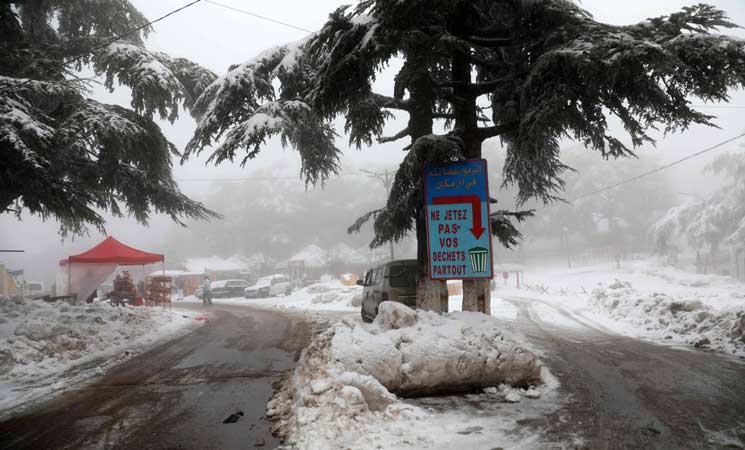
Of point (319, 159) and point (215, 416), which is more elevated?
point (319, 159)

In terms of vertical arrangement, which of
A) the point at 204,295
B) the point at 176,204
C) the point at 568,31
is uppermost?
the point at 568,31

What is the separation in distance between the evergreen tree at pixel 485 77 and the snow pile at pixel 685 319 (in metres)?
4.25

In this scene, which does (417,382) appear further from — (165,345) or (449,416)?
(165,345)

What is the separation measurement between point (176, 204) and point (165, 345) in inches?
233

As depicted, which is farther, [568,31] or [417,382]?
[568,31]

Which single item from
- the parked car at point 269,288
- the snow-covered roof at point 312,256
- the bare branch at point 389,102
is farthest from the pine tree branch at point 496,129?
the snow-covered roof at point 312,256

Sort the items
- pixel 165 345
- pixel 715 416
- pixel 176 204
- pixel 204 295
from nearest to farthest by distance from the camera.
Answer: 1. pixel 715 416
2. pixel 165 345
3. pixel 176 204
4. pixel 204 295

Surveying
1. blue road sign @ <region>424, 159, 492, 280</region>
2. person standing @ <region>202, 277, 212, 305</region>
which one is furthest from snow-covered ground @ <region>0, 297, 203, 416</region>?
person standing @ <region>202, 277, 212, 305</region>

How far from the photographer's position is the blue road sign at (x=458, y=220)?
6.69 meters

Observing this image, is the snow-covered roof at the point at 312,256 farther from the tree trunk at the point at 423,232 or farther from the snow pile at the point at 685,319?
the tree trunk at the point at 423,232

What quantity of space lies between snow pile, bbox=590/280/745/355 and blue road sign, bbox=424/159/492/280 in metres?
5.01

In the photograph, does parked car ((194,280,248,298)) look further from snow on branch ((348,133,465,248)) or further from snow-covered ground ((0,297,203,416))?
snow on branch ((348,133,465,248))

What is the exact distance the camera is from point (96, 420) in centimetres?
482

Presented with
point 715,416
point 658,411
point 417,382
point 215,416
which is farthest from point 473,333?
point 215,416
